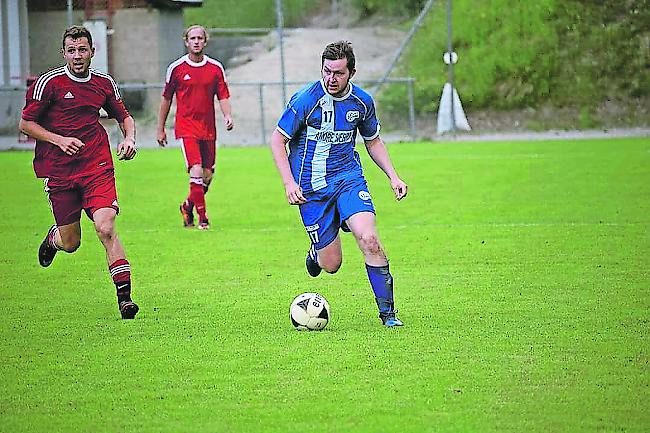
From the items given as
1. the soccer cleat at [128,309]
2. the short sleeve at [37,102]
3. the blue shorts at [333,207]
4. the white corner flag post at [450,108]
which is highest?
the short sleeve at [37,102]

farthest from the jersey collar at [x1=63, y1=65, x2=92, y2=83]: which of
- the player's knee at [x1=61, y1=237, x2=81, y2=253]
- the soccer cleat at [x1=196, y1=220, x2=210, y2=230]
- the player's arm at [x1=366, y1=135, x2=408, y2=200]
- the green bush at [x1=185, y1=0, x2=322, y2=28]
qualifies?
the green bush at [x1=185, y1=0, x2=322, y2=28]

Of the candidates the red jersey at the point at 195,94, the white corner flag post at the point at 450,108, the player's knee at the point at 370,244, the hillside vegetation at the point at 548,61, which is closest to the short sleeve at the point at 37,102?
the player's knee at the point at 370,244

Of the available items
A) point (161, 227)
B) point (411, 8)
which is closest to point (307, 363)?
point (161, 227)

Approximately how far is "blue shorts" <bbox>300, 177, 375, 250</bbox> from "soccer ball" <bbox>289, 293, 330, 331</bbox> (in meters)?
0.63

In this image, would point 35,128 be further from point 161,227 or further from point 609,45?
point 609,45

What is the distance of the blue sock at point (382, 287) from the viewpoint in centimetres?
799

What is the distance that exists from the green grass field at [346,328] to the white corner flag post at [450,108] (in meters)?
14.6

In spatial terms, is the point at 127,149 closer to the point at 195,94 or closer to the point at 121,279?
the point at 121,279

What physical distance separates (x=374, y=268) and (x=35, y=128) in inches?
105

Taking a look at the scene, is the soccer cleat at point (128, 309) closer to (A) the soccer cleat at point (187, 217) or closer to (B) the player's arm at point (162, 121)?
(B) the player's arm at point (162, 121)

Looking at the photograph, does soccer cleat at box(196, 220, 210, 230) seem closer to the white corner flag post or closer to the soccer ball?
the soccer ball

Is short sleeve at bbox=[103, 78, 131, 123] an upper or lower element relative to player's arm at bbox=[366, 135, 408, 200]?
upper

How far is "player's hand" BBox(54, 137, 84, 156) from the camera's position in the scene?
28.1 ft

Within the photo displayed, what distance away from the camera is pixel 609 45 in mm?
34188
